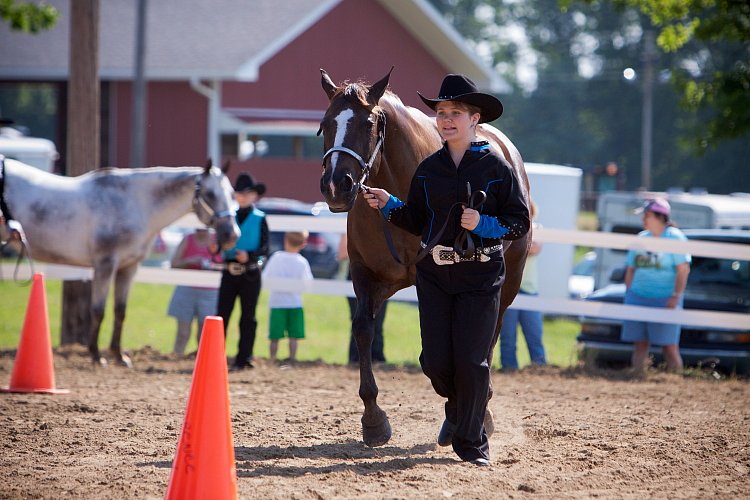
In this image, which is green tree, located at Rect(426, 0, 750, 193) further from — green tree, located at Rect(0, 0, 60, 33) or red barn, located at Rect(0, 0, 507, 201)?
green tree, located at Rect(0, 0, 60, 33)

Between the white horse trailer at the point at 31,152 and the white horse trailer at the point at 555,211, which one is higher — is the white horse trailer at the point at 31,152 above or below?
above

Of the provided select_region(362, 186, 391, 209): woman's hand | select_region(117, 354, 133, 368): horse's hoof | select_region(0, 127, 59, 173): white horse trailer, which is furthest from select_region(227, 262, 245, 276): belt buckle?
select_region(0, 127, 59, 173): white horse trailer

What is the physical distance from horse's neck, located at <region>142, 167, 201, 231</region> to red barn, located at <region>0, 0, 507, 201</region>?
50.9 ft

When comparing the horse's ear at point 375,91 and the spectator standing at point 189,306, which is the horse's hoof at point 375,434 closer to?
the horse's ear at point 375,91

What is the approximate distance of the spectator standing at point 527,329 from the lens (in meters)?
10.9

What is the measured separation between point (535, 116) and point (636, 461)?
5534cm

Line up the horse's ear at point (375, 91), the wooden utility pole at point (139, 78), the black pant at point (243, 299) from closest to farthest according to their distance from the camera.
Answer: the horse's ear at point (375, 91)
the black pant at point (243, 299)
the wooden utility pole at point (139, 78)

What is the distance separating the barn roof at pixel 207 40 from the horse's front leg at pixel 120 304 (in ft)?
50.9

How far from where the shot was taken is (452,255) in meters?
5.44

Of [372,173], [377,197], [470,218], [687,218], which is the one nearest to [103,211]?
[372,173]

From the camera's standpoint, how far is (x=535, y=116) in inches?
2355

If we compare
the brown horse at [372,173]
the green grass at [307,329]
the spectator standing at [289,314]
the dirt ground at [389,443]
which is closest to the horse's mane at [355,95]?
the brown horse at [372,173]

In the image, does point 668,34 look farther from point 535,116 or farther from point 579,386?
point 535,116

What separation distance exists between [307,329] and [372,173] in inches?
460
